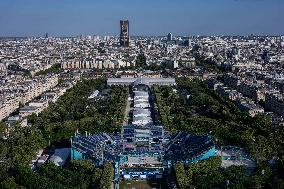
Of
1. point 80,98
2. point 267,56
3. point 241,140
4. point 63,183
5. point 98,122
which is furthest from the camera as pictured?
point 267,56

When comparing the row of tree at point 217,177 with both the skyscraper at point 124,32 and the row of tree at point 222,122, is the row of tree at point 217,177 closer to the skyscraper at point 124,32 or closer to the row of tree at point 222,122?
the row of tree at point 222,122

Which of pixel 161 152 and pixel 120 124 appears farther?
pixel 120 124

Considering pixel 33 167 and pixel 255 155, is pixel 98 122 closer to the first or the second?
pixel 33 167

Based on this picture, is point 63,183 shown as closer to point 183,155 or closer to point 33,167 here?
point 33,167

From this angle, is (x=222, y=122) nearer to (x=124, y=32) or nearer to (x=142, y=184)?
(x=142, y=184)

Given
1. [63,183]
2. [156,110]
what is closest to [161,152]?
[63,183]

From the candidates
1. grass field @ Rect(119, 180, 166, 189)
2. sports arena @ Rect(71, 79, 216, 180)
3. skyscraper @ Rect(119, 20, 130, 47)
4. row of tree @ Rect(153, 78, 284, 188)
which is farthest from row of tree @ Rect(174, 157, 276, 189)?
skyscraper @ Rect(119, 20, 130, 47)

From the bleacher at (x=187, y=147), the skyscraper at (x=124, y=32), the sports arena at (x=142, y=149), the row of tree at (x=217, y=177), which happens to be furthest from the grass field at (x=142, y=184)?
the skyscraper at (x=124, y=32)

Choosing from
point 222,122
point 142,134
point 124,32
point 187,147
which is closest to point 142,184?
point 187,147

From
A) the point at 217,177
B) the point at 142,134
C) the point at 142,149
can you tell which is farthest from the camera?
the point at 142,134

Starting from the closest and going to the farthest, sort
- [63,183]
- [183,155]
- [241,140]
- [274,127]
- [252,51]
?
[63,183], [183,155], [241,140], [274,127], [252,51]
